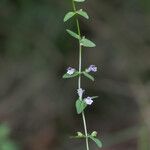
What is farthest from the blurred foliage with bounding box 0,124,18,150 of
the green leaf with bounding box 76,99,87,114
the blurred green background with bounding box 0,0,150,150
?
the green leaf with bounding box 76,99,87,114

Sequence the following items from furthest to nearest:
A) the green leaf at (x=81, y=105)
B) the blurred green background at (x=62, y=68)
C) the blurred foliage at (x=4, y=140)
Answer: the blurred green background at (x=62, y=68), the blurred foliage at (x=4, y=140), the green leaf at (x=81, y=105)

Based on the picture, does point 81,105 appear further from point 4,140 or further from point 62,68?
point 62,68

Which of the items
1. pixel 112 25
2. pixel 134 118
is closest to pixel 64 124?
pixel 134 118

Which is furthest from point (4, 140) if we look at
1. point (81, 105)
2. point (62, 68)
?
point (81, 105)

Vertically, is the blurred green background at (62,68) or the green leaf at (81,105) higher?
the blurred green background at (62,68)

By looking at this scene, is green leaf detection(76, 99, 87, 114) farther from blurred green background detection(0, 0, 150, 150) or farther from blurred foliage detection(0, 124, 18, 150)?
blurred green background detection(0, 0, 150, 150)

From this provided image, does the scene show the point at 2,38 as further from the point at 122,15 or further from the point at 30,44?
the point at 122,15

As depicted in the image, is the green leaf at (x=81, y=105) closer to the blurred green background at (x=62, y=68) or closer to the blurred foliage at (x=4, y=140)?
the blurred foliage at (x=4, y=140)

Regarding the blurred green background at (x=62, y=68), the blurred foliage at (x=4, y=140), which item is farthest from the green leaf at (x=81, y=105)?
the blurred green background at (x=62, y=68)
